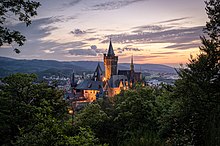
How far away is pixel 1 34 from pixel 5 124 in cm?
571

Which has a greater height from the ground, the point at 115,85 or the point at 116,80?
the point at 116,80

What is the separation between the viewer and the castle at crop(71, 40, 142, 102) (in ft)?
243

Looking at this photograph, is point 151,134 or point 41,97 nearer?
point 151,134

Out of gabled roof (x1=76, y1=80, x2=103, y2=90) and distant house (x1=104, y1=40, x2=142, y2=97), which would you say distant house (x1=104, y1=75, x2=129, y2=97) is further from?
gabled roof (x1=76, y1=80, x2=103, y2=90)

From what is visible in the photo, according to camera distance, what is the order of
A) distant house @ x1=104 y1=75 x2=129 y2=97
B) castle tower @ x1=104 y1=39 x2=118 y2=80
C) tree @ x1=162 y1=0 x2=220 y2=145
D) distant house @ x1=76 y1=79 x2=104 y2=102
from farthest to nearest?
castle tower @ x1=104 y1=39 x2=118 y2=80
distant house @ x1=76 y1=79 x2=104 y2=102
distant house @ x1=104 y1=75 x2=129 y2=97
tree @ x1=162 y1=0 x2=220 y2=145

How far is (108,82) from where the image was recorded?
247 ft

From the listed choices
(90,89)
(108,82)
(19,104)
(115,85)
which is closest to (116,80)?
(115,85)

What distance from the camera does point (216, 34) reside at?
13.9 meters

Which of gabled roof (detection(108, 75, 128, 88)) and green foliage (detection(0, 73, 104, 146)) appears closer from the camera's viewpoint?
green foliage (detection(0, 73, 104, 146))

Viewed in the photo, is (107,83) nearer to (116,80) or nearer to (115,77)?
(116,80)

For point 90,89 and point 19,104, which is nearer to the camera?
point 19,104

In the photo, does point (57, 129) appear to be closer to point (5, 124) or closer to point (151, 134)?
point (151, 134)

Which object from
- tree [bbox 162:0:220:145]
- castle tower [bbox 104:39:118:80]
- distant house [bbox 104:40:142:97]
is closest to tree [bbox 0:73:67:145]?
tree [bbox 162:0:220:145]

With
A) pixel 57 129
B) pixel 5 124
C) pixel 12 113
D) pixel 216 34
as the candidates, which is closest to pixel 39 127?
pixel 57 129
